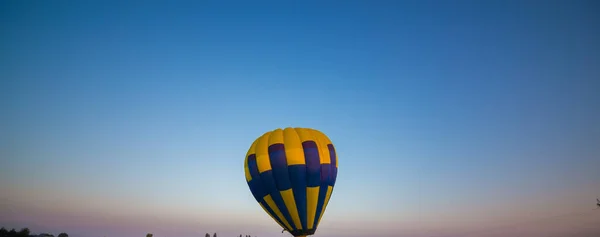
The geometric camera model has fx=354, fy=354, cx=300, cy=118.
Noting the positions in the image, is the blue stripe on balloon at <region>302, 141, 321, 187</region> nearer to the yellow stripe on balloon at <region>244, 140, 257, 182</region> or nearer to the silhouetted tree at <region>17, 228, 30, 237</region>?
the yellow stripe on balloon at <region>244, 140, 257, 182</region>

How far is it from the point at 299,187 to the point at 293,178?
2.35 feet

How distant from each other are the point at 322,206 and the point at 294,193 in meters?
2.45

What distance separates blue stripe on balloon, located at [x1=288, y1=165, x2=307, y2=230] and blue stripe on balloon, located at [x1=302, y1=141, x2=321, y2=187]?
419 millimetres

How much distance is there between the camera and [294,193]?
2348 cm

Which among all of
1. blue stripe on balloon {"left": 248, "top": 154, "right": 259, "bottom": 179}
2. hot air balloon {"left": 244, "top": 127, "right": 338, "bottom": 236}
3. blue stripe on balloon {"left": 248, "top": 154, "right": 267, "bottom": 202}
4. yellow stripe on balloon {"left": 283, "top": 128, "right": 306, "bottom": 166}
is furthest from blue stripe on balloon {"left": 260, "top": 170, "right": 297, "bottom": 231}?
yellow stripe on balloon {"left": 283, "top": 128, "right": 306, "bottom": 166}

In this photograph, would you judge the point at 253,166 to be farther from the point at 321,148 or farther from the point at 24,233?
the point at 24,233

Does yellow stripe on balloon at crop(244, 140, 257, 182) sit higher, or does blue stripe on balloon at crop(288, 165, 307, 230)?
yellow stripe on balloon at crop(244, 140, 257, 182)

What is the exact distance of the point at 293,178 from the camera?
23.5m

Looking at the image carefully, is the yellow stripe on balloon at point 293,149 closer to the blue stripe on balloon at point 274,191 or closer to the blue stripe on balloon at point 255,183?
the blue stripe on balloon at point 274,191

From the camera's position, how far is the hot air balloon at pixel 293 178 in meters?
23.5

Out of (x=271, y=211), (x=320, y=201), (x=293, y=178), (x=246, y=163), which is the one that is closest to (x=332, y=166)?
(x=320, y=201)

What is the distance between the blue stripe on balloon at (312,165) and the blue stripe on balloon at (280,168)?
141 centimetres

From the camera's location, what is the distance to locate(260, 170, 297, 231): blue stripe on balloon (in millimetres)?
23719

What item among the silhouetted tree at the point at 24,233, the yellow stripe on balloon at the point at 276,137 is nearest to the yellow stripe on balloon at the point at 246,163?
the yellow stripe on balloon at the point at 276,137
